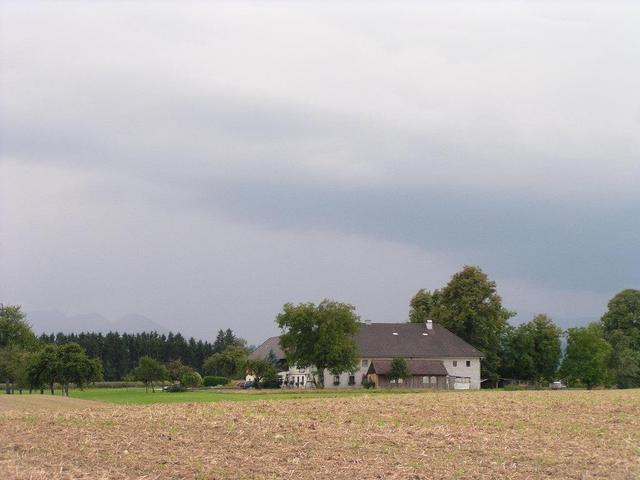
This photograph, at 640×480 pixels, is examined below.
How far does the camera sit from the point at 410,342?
9631cm

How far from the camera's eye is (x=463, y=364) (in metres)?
93.7

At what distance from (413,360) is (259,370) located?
1774 centimetres

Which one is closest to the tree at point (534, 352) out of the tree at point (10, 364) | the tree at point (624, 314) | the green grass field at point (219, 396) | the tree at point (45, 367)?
the tree at point (624, 314)

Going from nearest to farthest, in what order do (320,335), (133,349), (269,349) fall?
(320,335) → (269,349) → (133,349)

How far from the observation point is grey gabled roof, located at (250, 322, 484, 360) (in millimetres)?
93438

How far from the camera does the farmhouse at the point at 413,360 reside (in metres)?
89.1

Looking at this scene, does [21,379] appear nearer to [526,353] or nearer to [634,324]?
[526,353]

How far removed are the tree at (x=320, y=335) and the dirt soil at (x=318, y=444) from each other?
48419 millimetres

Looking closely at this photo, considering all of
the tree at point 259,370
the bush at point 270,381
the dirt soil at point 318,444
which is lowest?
the dirt soil at point 318,444

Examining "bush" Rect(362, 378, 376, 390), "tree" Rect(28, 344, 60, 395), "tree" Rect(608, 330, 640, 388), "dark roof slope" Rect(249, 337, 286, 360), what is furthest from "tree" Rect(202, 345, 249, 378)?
"tree" Rect(608, 330, 640, 388)

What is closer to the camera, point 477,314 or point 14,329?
point 477,314

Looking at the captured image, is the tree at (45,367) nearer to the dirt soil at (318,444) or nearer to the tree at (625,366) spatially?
the dirt soil at (318,444)

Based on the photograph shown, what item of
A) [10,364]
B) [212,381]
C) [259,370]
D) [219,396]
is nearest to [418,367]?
[259,370]

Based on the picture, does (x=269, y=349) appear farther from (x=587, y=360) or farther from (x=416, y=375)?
(x=587, y=360)
